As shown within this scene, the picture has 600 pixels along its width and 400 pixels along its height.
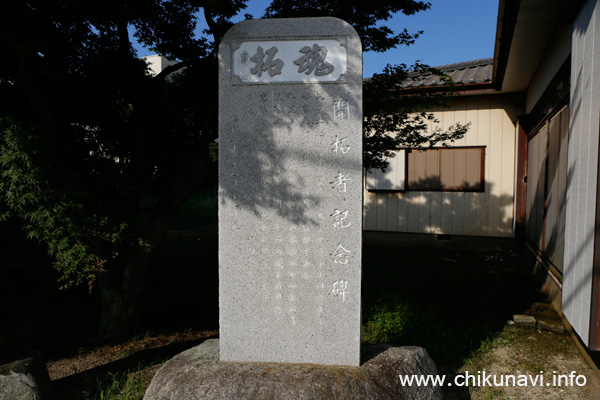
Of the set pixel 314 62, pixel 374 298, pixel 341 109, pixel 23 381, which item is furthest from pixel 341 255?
pixel 374 298

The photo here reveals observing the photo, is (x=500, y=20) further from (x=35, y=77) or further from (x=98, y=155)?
(x=35, y=77)

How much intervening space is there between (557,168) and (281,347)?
169 inches

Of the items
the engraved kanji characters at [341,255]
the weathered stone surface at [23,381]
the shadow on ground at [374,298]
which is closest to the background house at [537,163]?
the shadow on ground at [374,298]

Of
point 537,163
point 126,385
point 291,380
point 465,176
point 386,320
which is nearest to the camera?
point 291,380

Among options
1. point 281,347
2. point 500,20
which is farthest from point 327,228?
point 500,20

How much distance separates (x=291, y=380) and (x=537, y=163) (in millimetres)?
5979

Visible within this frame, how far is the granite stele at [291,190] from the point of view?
2992 mm

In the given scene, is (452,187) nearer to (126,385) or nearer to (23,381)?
(126,385)

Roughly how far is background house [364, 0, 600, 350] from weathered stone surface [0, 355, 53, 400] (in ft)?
14.7

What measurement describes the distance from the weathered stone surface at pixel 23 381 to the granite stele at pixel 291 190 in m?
1.55

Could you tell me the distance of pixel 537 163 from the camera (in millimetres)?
6699

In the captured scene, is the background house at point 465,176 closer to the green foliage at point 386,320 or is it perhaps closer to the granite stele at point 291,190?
the green foliage at point 386,320

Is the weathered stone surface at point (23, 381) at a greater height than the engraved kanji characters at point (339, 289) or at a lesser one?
lesser

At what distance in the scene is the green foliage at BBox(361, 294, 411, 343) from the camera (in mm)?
4559
